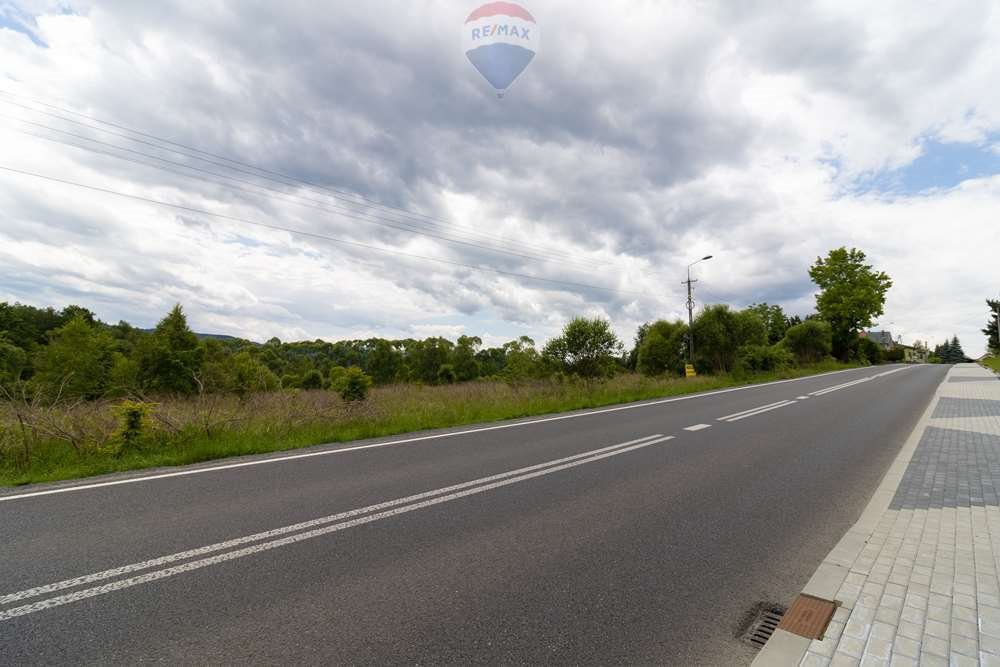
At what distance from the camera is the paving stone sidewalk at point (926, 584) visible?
97.0 inches

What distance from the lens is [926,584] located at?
126 inches

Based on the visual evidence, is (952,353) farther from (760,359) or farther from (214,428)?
(214,428)

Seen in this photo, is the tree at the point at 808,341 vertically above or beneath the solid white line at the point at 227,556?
above

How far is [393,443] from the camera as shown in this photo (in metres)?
8.29

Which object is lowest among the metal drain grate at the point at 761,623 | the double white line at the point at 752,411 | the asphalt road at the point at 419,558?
the metal drain grate at the point at 761,623

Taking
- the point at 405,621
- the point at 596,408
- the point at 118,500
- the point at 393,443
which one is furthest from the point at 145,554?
the point at 596,408

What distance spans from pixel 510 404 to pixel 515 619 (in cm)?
1123

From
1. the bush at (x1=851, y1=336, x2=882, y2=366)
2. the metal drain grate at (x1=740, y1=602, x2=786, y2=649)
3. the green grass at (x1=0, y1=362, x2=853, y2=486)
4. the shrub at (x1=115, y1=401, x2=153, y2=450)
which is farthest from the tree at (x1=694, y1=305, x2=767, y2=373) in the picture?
the shrub at (x1=115, y1=401, x2=153, y2=450)

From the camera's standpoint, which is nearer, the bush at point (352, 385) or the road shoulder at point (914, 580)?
the road shoulder at point (914, 580)

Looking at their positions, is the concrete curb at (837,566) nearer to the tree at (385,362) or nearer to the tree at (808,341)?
the tree at (808,341)

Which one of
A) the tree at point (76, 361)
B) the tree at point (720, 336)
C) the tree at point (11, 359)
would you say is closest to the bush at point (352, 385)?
the tree at point (720, 336)

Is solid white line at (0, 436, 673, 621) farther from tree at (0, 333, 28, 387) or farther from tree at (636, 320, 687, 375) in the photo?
tree at (0, 333, 28, 387)

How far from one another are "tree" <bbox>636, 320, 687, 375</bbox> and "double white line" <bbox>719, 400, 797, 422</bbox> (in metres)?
24.7

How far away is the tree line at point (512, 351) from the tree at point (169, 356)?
0.07m
